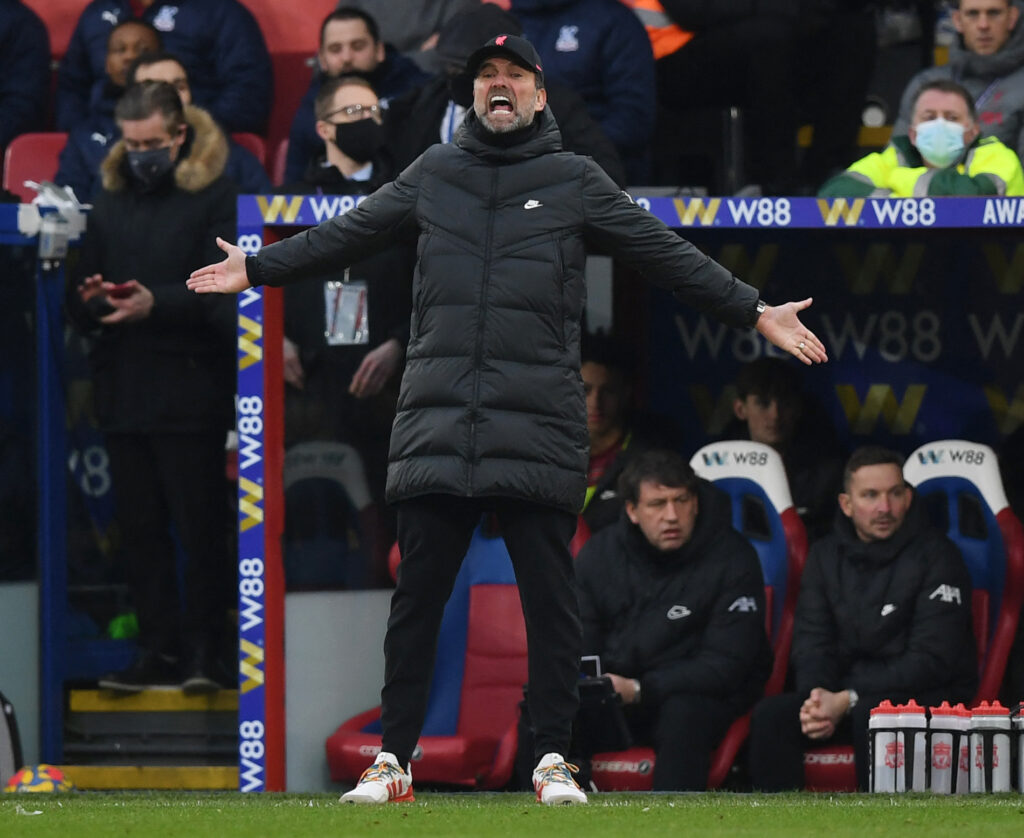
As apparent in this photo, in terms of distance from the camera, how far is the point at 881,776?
286 inches

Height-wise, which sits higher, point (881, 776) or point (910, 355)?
point (910, 355)

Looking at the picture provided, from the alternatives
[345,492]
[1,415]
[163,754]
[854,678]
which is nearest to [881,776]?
[854,678]

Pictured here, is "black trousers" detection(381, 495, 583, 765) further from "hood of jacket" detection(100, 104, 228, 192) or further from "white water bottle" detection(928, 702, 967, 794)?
"hood of jacket" detection(100, 104, 228, 192)

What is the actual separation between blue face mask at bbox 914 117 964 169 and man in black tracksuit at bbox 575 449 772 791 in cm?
143

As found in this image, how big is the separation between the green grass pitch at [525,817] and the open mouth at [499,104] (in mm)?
1774

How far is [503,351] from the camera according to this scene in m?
6.12

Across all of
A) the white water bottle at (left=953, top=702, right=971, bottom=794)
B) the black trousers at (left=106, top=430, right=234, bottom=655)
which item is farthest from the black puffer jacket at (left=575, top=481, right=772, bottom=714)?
the black trousers at (left=106, top=430, right=234, bottom=655)

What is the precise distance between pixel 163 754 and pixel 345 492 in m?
1.21

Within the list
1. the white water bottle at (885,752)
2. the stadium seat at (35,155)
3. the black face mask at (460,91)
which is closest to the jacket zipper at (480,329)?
the black face mask at (460,91)

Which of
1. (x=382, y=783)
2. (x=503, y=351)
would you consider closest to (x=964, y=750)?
(x=382, y=783)

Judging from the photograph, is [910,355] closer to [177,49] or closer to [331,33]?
[331,33]

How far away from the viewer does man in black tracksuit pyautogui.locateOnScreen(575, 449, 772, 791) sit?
26.0ft

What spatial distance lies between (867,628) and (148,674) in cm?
260

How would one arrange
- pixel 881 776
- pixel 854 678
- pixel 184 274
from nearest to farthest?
pixel 881 776 → pixel 854 678 → pixel 184 274
